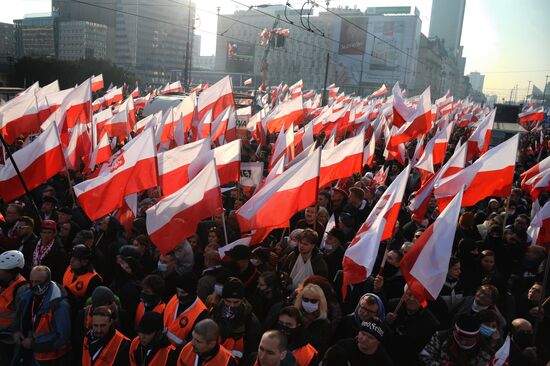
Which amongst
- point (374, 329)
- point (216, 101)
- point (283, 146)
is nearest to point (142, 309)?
point (374, 329)

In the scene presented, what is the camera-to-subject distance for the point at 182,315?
377 cm

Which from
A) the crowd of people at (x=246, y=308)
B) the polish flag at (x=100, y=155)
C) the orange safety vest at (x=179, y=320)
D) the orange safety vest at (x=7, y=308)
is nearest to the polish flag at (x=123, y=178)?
the crowd of people at (x=246, y=308)

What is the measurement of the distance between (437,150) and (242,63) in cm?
8551

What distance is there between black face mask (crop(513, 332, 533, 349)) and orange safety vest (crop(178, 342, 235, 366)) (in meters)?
2.09

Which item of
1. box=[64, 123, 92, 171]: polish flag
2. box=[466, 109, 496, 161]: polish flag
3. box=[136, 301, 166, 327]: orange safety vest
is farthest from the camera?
box=[466, 109, 496, 161]: polish flag

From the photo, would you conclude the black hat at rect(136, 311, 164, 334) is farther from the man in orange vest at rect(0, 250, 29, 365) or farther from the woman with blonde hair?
the man in orange vest at rect(0, 250, 29, 365)

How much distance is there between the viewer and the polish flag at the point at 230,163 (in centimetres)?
666

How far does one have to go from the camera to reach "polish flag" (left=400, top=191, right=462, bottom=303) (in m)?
3.94

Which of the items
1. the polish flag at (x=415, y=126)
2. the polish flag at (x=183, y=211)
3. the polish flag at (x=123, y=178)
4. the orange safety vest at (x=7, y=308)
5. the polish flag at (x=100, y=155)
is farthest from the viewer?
the polish flag at (x=415, y=126)

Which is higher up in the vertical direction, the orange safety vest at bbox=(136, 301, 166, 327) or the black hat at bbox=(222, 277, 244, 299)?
the black hat at bbox=(222, 277, 244, 299)

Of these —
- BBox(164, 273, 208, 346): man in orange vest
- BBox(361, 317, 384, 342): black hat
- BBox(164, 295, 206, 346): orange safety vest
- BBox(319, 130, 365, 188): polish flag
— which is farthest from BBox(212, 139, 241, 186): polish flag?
BBox(361, 317, 384, 342): black hat

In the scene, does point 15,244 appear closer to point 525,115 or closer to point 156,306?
point 156,306

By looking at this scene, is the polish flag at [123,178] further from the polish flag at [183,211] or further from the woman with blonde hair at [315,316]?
the woman with blonde hair at [315,316]

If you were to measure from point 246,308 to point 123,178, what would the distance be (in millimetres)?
2845
